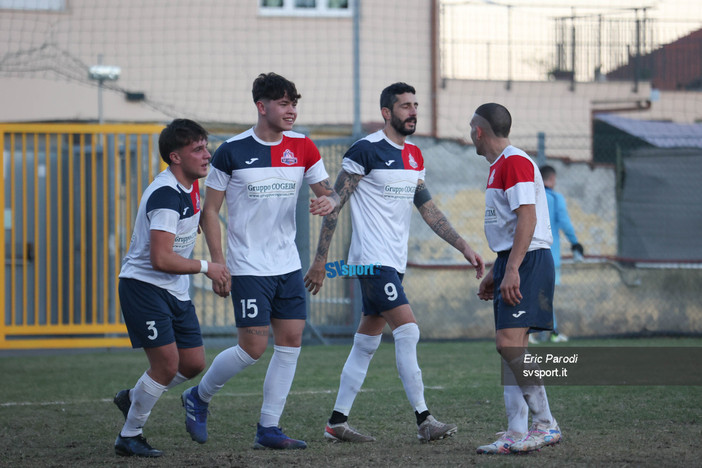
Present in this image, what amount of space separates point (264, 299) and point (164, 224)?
0.79 m

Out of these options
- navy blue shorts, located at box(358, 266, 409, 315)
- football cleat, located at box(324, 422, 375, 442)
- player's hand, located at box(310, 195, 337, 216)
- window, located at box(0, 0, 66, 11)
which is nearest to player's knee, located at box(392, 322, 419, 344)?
navy blue shorts, located at box(358, 266, 409, 315)

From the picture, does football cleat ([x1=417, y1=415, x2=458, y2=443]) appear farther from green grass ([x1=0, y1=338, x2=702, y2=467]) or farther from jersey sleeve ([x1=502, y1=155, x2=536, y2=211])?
jersey sleeve ([x1=502, y1=155, x2=536, y2=211])

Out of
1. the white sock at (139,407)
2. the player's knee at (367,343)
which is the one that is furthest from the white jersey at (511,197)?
the white sock at (139,407)

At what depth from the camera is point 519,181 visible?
529 centimetres

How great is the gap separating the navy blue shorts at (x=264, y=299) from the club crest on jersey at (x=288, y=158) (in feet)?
2.22

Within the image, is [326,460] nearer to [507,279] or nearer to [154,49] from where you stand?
[507,279]

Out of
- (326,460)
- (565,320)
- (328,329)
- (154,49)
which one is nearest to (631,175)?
(565,320)

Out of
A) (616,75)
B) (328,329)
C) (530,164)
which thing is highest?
(616,75)

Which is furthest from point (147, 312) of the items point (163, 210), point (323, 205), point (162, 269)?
point (323, 205)

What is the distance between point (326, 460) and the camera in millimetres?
5176

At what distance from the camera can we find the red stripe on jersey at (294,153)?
5.87 meters

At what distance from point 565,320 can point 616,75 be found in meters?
5.69

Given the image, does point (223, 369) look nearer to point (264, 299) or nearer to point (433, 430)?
point (264, 299)

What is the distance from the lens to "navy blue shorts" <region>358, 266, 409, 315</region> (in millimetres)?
5973
